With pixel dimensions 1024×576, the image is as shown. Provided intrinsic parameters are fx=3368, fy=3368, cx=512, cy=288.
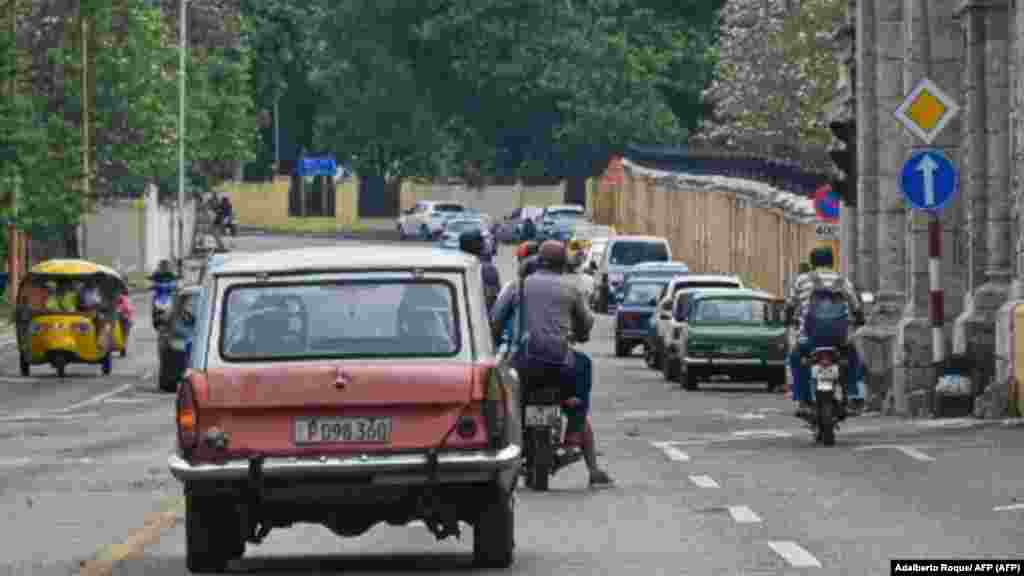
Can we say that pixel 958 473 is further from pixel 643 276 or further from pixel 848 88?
pixel 643 276

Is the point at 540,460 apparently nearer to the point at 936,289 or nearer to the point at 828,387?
the point at 828,387

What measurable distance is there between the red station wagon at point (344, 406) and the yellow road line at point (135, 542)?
58 cm

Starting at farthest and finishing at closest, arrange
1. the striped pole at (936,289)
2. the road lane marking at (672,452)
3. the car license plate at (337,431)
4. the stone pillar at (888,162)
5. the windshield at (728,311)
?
the windshield at (728,311) → the stone pillar at (888,162) → the striped pole at (936,289) → the road lane marking at (672,452) → the car license plate at (337,431)

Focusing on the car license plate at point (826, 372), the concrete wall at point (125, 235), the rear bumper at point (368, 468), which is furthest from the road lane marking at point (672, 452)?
the concrete wall at point (125, 235)

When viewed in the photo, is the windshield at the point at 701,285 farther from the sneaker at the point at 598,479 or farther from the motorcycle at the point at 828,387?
the sneaker at the point at 598,479

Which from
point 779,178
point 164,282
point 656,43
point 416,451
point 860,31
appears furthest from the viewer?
point 656,43

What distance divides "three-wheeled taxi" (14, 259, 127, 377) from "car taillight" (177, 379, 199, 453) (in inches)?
1324

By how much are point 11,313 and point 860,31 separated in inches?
1437

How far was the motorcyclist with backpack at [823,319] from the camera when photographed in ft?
92.6

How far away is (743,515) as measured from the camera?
19.8 meters

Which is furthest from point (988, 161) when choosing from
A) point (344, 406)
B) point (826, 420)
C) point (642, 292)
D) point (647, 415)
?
point (642, 292)

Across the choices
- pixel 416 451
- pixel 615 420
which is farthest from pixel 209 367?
pixel 615 420

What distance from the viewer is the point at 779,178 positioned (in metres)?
70.2

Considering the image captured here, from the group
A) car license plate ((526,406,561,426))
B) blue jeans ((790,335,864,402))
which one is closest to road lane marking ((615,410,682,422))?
blue jeans ((790,335,864,402))
